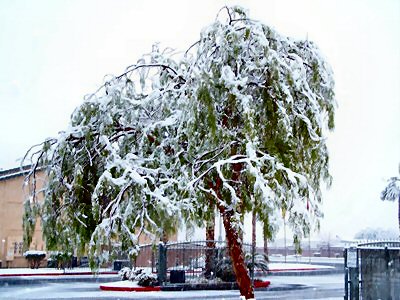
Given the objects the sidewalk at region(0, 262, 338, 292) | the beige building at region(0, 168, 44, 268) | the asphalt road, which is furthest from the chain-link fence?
the beige building at region(0, 168, 44, 268)

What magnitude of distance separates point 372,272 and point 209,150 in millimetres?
5295

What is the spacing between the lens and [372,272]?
38.7 ft

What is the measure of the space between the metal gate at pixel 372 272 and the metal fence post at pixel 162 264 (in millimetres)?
11205

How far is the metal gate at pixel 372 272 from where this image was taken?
11500 mm

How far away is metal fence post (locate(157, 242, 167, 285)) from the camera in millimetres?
22250

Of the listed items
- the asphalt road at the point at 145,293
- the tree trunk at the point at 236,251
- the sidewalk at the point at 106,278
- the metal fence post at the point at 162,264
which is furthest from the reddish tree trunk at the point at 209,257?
the tree trunk at the point at 236,251

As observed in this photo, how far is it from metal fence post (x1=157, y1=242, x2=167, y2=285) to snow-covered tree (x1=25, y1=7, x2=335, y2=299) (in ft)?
40.9

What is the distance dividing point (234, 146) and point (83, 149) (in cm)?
285

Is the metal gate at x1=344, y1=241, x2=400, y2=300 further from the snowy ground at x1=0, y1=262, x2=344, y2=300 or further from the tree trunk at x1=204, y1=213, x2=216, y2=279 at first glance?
the tree trunk at x1=204, y1=213, x2=216, y2=279

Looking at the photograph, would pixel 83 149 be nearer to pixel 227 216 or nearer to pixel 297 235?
pixel 227 216

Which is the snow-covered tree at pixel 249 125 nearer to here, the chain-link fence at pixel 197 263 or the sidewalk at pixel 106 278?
the sidewalk at pixel 106 278

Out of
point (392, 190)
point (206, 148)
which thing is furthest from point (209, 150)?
point (392, 190)

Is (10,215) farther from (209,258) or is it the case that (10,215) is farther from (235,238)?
(235,238)

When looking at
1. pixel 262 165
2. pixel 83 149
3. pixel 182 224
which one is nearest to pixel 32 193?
pixel 83 149
